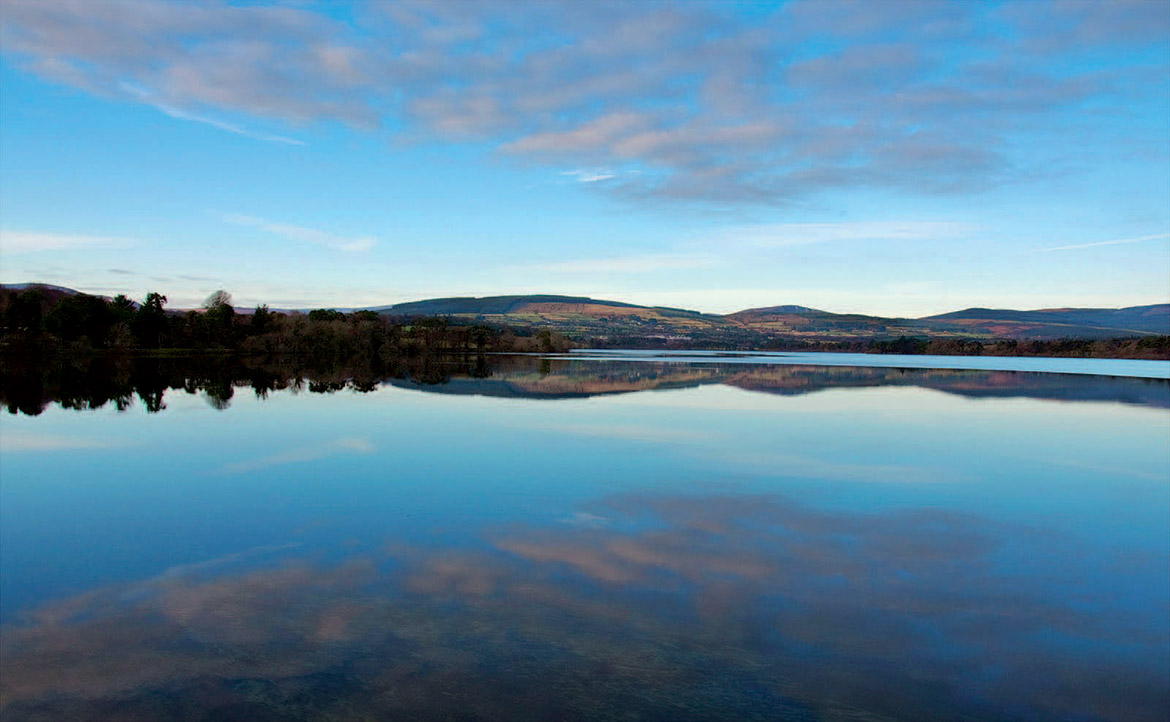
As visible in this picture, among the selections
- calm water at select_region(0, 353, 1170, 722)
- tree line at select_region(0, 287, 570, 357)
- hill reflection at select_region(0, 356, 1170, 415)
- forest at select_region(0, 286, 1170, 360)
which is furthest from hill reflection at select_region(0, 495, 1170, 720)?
tree line at select_region(0, 287, 570, 357)

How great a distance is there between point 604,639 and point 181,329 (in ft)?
356

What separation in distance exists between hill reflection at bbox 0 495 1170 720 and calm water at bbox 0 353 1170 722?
0.03 meters

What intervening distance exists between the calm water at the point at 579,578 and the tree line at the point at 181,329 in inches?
3118

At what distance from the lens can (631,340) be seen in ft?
609

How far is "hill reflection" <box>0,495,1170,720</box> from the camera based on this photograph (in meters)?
5.77

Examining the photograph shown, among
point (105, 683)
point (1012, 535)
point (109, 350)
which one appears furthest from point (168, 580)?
point (109, 350)

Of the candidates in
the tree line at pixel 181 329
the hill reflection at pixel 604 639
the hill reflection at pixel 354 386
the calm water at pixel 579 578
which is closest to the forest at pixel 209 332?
the tree line at pixel 181 329

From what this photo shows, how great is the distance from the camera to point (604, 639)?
6.93 metres

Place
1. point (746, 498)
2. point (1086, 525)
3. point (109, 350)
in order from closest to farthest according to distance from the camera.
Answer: point (1086, 525) → point (746, 498) → point (109, 350)

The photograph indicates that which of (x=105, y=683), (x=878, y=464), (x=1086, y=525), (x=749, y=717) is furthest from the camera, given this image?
(x=878, y=464)

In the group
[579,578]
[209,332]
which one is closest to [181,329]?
[209,332]

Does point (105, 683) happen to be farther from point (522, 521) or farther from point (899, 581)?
point (899, 581)

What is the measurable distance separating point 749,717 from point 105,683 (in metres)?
5.34

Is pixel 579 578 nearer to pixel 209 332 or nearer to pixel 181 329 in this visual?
pixel 209 332
